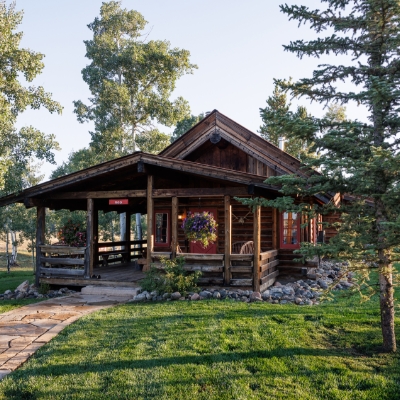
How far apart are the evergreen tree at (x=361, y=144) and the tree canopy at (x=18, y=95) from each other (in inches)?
409

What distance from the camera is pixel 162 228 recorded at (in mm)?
16516

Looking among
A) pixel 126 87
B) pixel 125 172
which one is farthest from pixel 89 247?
pixel 126 87

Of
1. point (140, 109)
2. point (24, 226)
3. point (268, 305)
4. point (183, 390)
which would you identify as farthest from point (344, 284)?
point (24, 226)

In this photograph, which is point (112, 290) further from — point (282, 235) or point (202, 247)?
point (282, 235)

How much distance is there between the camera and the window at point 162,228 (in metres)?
16.2

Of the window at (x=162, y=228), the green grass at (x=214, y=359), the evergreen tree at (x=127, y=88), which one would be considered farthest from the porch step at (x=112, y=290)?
the evergreen tree at (x=127, y=88)

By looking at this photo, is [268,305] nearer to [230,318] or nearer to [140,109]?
[230,318]

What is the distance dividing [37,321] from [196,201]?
27.0 ft

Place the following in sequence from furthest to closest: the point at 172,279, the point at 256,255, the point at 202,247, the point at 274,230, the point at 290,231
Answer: the point at 202,247
the point at 290,231
the point at 274,230
the point at 256,255
the point at 172,279

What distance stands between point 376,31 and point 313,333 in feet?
15.9

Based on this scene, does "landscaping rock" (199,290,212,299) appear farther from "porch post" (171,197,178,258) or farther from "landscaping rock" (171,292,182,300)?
"porch post" (171,197,178,258)

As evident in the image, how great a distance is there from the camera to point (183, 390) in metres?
4.81

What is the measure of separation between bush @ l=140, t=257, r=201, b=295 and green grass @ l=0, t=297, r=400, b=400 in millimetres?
1788

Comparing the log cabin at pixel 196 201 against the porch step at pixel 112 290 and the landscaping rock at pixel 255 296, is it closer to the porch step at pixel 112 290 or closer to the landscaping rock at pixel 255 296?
the porch step at pixel 112 290
